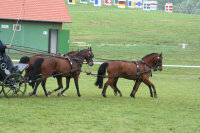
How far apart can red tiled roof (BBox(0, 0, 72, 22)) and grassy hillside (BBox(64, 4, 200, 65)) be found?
5055 mm

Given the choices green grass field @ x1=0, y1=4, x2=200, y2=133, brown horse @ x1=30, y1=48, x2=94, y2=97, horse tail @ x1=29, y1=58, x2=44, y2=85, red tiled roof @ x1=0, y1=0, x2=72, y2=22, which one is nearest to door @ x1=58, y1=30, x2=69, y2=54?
red tiled roof @ x1=0, y1=0, x2=72, y2=22

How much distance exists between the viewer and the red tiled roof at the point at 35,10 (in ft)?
108

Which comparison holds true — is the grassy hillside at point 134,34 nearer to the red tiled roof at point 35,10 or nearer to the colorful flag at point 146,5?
the colorful flag at point 146,5

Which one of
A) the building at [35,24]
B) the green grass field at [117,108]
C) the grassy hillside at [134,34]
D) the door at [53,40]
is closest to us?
the green grass field at [117,108]

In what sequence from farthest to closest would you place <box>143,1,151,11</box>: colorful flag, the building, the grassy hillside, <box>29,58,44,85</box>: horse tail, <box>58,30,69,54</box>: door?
1. <box>143,1,151,11</box>: colorful flag
2. the grassy hillside
3. <box>58,30,69,54</box>: door
4. the building
5. <box>29,58,44,85</box>: horse tail

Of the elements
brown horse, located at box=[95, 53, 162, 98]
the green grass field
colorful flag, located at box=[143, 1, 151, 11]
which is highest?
colorful flag, located at box=[143, 1, 151, 11]

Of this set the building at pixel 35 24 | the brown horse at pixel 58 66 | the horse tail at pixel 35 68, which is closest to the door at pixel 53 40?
the building at pixel 35 24

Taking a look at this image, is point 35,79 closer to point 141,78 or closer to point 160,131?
point 141,78

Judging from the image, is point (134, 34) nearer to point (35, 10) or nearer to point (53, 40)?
point (53, 40)

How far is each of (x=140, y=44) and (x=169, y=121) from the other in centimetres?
3323

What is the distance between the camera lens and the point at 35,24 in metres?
33.7

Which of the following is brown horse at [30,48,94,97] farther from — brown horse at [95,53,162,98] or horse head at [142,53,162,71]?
horse head at [142,53,162,71]

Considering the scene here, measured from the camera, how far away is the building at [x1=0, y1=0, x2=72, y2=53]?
33188 millimetres

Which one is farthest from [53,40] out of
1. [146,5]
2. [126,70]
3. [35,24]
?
[146,5]
